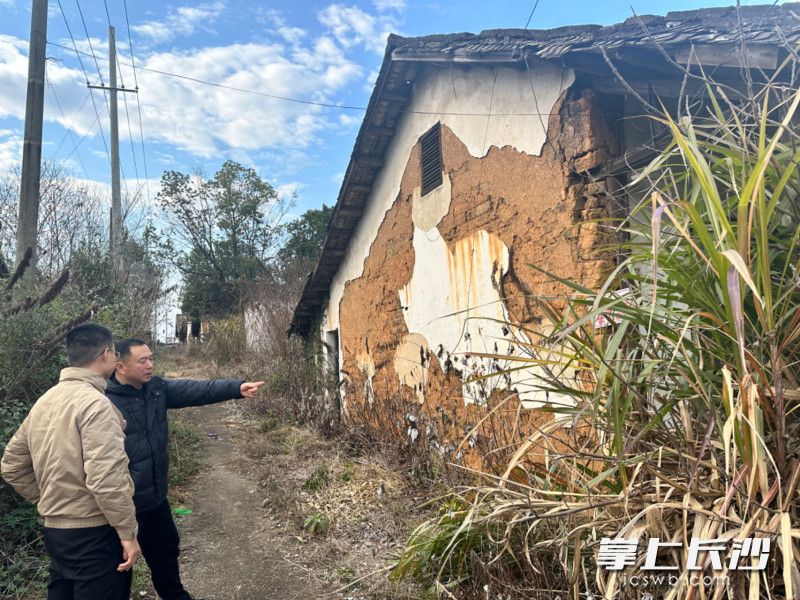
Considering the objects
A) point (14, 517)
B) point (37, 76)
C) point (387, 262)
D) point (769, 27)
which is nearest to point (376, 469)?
point (387, 262)

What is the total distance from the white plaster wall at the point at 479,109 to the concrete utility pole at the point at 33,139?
4.45m

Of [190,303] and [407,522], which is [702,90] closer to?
[407,522]

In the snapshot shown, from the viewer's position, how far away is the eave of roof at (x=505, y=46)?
10.2 ft

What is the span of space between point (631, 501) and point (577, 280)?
7.11 feet

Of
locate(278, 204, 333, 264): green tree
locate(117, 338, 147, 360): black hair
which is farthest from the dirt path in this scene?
locate(278, 204, 333, 264): green tree

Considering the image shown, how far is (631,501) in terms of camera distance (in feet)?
6.59

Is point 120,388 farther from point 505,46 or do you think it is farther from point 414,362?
point 505,46

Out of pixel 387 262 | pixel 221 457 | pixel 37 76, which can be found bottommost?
pixel 221 457

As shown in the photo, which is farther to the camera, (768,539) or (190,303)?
(190,303)

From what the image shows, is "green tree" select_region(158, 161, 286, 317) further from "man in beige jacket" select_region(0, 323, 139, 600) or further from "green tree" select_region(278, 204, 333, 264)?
"man in beige jacket" select_region(0, 323, 139, 600)

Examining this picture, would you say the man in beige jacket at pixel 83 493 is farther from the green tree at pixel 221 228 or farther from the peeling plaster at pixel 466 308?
the green tree at pixel 221 228

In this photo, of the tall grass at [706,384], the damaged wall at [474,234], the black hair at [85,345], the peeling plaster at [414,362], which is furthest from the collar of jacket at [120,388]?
the peeling plaster at [414,362]

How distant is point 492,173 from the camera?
5008 mm

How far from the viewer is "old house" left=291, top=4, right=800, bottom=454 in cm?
342
